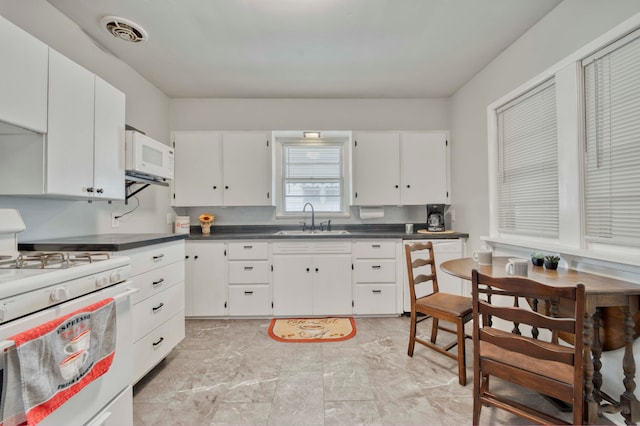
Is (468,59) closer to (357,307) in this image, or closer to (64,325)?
(357,307)

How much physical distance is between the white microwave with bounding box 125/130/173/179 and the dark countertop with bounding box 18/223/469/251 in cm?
53

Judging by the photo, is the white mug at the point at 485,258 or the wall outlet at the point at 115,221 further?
the wall outlet at the point at 115,221

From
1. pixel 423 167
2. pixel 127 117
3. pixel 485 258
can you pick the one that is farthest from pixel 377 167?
pixel 127 117

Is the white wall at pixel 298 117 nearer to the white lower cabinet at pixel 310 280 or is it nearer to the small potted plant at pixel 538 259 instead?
the white lower cabinet at pixel 310 280

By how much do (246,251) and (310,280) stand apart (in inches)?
29.5

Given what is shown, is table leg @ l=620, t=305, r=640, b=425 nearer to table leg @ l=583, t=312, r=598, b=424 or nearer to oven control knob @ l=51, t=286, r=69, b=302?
table leg @ l=583, t=312, r=598, b=424

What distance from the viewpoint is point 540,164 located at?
6.50 feet

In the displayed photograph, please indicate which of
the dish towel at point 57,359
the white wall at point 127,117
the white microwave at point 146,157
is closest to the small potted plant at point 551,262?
the dish towel at point 57,359

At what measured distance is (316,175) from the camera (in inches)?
135

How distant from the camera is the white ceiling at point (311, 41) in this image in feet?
5.91

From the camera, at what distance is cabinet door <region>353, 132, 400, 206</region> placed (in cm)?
311

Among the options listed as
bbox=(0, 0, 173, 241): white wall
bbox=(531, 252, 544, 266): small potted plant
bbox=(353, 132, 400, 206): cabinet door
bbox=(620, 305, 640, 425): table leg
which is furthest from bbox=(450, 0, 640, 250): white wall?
bbox=(0, 0, 173, 241): white wall

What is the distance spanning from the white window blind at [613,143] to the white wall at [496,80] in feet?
0.66

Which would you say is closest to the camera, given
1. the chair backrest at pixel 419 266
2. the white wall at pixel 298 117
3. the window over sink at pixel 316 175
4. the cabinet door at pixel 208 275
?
the chair backrest at pixel 419 266
